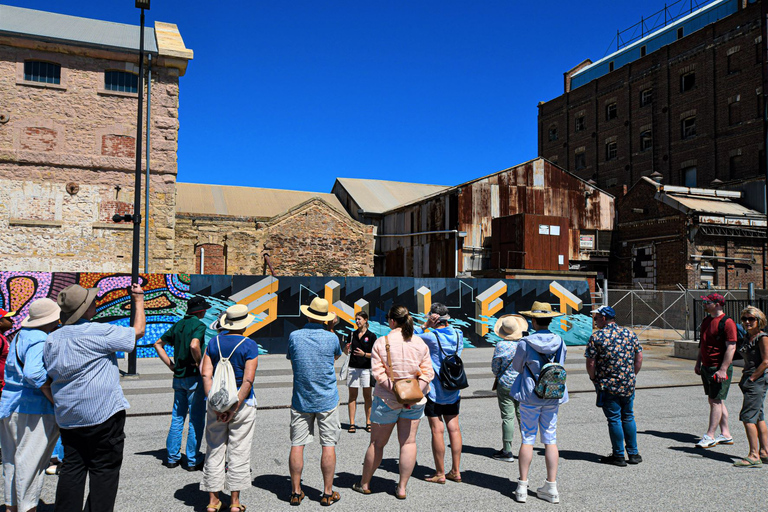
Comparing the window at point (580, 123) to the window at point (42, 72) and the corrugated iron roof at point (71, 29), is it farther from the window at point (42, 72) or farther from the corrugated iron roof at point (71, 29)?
the window at point (42, 72)

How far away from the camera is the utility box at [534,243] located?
26.2 m

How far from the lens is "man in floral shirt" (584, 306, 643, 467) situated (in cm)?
625

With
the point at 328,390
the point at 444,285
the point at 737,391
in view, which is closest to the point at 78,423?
the point at 328,390

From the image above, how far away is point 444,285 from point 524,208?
40.1 feet

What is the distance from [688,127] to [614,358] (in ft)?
119

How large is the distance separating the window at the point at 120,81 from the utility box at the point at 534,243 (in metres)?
18.2

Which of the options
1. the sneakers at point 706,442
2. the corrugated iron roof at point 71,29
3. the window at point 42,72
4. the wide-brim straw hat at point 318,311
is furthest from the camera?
the corrugated iron roof at point 71,29

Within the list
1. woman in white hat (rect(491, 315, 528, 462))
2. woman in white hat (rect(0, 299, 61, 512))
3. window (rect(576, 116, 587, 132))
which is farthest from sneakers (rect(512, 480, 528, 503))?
window (rect(576, 116, 587, 132))

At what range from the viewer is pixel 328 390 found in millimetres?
5188

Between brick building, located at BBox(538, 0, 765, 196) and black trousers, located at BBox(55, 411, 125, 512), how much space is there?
34.5 metres

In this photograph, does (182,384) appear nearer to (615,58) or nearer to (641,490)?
(641,490)

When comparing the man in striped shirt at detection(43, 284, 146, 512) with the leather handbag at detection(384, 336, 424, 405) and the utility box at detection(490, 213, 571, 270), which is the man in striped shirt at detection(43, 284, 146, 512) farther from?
the utility box at detection(490, 213, 571, 270)

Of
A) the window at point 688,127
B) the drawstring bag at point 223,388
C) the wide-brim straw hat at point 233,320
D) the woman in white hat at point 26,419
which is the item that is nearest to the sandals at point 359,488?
the drawstring bag at point 223,388

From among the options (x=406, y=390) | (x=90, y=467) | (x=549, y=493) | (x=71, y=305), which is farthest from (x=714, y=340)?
(x=71, y=305)
